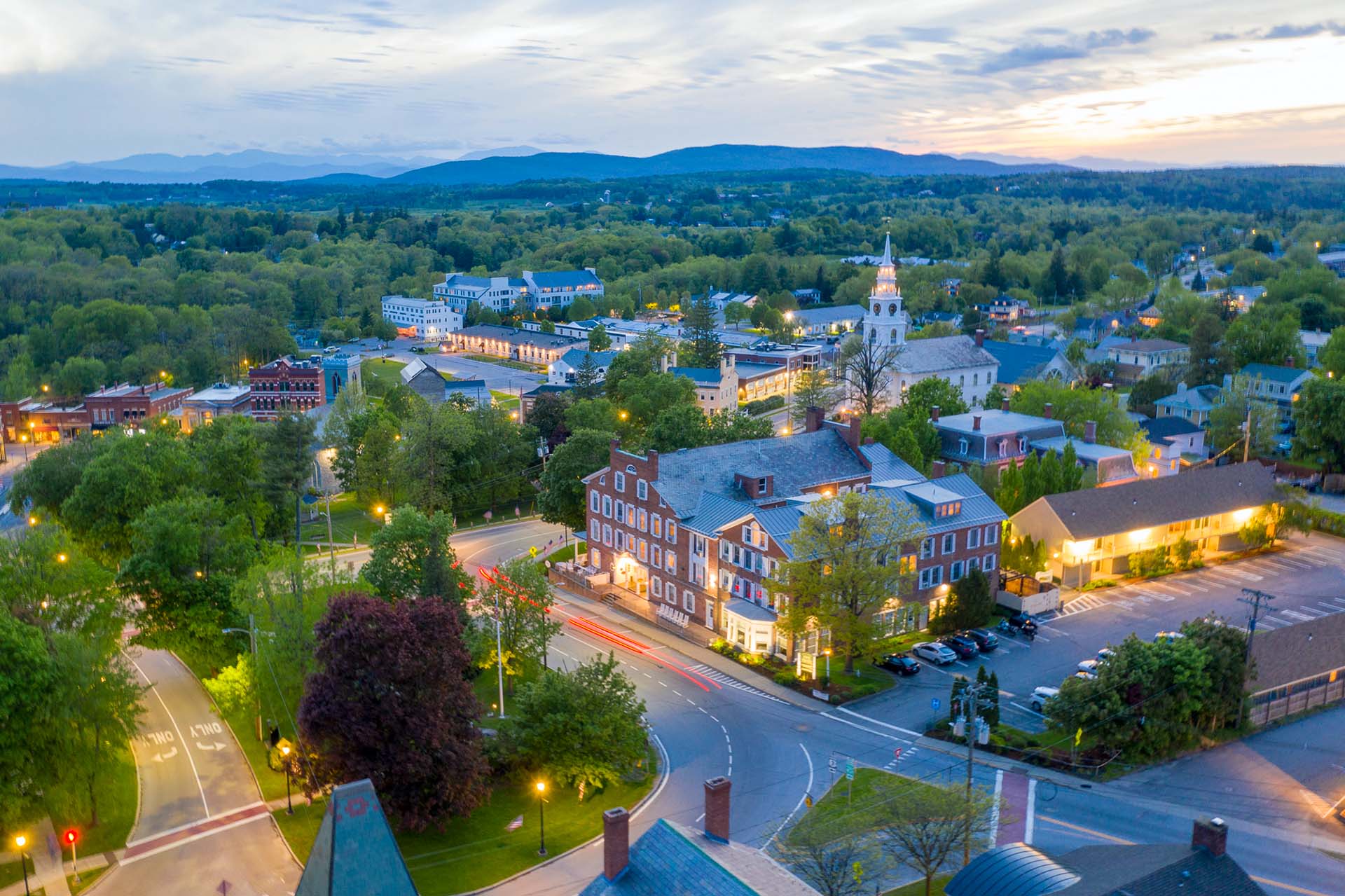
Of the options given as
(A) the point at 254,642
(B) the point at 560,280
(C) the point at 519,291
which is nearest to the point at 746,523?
(A) the point at 254,642

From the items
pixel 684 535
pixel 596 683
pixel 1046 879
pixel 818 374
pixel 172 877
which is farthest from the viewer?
pixel 818 374

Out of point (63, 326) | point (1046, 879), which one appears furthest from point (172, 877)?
point (63, 326)

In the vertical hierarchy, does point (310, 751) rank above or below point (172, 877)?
above

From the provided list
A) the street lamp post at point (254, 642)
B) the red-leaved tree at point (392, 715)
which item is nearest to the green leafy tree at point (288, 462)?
the street lamp post at point (254, 642)

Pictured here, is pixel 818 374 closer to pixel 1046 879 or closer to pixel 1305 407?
pixel 1305 407

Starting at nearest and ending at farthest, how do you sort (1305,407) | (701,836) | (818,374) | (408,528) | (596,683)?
(701,836)
(596,683)
(408,528)
(1305,407)
(818,374)

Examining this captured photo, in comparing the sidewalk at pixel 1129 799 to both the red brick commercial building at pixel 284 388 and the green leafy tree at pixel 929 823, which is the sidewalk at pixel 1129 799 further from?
the red brick commercial building at pixel 284 388

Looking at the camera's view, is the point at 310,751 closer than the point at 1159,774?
Yes

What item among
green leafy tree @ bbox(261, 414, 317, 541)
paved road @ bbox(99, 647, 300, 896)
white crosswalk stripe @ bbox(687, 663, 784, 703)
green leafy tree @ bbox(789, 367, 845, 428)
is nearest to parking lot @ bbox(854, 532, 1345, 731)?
white crosswalk stripe @ bbox(687, 663, 784, 703)
